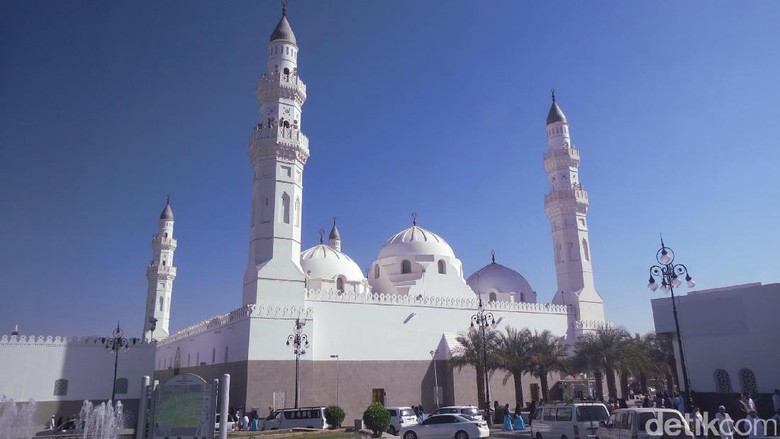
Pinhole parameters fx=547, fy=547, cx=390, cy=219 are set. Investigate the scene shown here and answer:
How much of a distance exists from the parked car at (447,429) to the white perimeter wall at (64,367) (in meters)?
21.2

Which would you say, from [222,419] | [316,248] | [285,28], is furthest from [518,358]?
[285,28]

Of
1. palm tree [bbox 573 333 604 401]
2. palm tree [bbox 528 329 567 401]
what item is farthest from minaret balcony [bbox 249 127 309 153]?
palm tree [bbox 573 333 604 401]

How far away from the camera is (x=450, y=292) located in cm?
3425

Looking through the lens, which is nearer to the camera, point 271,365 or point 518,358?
point 271,365

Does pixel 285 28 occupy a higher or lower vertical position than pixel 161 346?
higher

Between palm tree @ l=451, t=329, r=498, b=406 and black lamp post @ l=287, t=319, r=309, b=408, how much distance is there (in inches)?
323

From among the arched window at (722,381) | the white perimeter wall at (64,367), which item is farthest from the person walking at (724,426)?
the white perimeter wall at (64,367)

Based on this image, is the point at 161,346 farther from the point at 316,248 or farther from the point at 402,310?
the point at 402,310

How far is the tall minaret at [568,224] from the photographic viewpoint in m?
36.2

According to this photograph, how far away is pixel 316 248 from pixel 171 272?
567 inches

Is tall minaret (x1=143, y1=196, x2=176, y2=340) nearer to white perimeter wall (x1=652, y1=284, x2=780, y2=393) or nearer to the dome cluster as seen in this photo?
the dome cluster

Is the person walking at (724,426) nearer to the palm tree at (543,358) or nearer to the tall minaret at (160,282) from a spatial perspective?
the palm tree at (543,358)

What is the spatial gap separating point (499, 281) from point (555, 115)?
1242 centimetres

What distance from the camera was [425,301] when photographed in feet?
102
